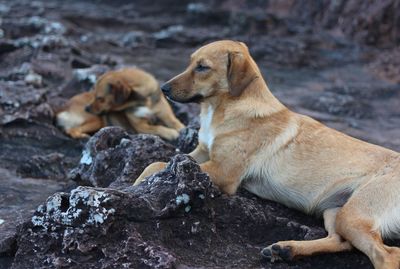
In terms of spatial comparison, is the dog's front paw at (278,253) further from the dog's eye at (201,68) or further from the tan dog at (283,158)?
the dog's eye at (201,68)

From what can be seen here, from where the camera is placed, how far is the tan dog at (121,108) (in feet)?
31.9

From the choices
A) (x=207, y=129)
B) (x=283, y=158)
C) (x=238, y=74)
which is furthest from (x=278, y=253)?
(x=238, y=74)

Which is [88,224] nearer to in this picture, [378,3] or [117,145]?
[117,145]

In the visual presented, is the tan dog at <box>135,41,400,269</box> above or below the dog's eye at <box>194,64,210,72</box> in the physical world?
below

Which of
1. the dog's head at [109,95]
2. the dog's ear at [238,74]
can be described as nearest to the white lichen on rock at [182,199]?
the dog's ear at [238,74]

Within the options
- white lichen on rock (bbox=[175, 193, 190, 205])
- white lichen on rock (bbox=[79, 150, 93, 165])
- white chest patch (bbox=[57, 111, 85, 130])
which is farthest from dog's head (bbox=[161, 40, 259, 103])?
white chest patch (bbox=[57, 111, 85, 130])

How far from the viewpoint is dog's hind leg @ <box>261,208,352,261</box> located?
4723mm

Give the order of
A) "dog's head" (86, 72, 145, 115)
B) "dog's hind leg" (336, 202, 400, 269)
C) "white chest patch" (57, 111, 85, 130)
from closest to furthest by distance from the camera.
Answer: "dog's hind leg" (336, 202, 400, 269) → "white chest patch" (57, 111, 85, 130) → "dog's head" (86, 72, 145, 115)

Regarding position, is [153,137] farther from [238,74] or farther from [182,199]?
[182,199]

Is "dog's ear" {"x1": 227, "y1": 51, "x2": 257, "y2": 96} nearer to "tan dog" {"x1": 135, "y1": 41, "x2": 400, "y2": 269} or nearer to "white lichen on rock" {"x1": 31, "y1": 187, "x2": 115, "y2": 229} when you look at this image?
"tan dog" {"x1": 135, "y1": 41, "x2": 400, "y2": 269}

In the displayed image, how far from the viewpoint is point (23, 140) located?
8.88m

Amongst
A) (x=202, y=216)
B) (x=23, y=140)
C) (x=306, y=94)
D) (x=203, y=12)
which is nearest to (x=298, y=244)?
(x=202, y=216)

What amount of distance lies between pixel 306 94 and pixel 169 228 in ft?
30.4

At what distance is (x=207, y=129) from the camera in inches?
232
